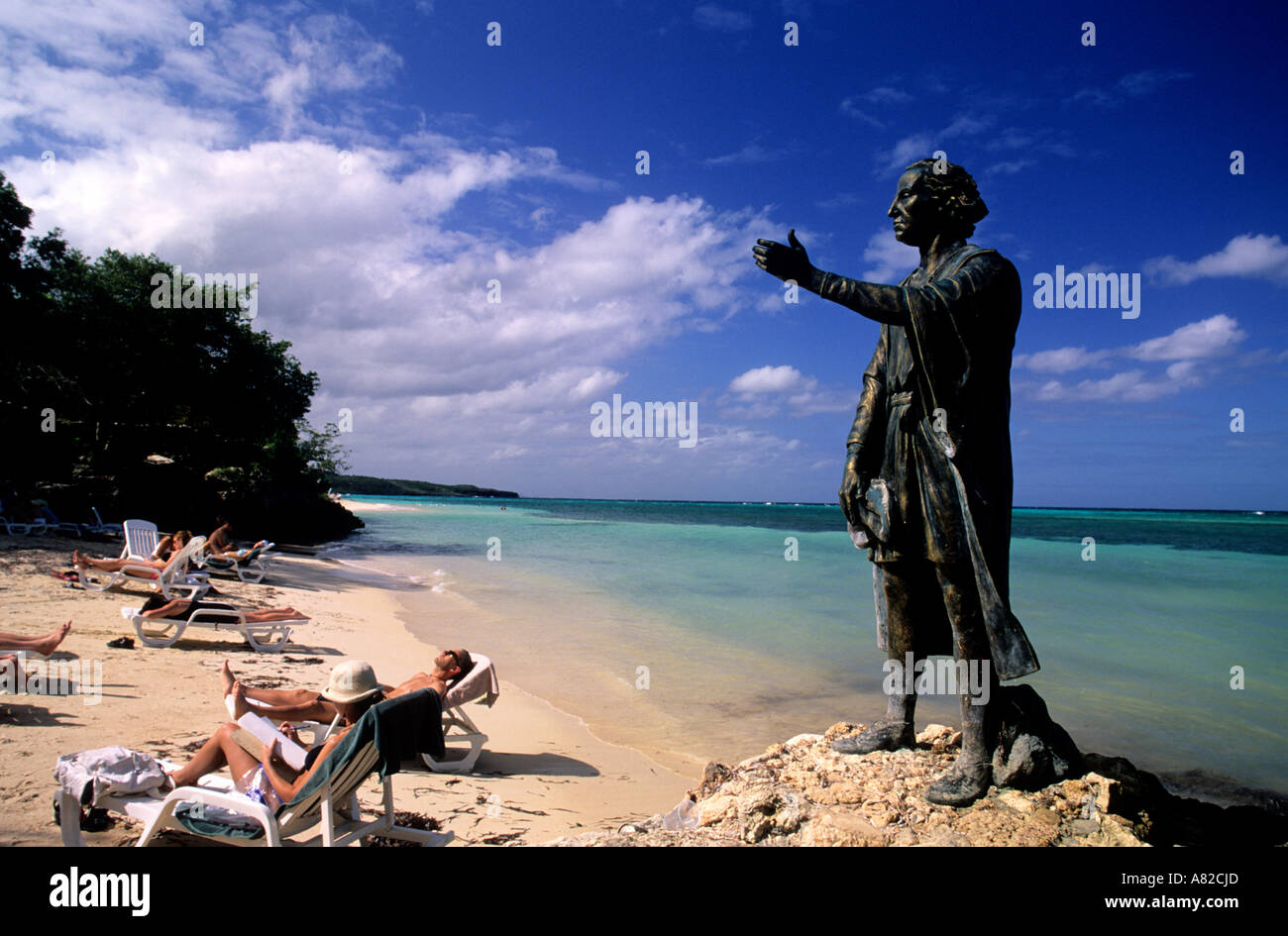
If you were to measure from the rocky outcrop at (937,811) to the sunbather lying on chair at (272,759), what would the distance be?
1.42 metres

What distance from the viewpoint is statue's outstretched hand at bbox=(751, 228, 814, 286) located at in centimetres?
281

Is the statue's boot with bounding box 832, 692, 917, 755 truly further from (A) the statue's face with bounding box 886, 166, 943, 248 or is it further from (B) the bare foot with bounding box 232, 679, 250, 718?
(B) the bare foot with bounding box 232, 679, 250, 718

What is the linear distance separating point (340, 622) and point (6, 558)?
6.29 metres

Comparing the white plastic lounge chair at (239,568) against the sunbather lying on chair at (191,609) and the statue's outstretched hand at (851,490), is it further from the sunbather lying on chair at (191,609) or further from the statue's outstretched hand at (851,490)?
the statue's outstretched hand at (851,490)

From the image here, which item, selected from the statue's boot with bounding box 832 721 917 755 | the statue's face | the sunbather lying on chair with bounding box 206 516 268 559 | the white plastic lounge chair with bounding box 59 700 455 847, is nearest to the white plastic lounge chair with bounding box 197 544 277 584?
the sunbather lying on chair with bounding box 206 516 268 559

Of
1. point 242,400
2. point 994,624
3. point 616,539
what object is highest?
point 242,400

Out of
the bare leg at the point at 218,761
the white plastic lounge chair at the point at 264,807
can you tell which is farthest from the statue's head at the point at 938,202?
the bare leg at the point at 218,761

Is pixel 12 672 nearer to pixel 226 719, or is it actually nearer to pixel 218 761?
pixel 226 719

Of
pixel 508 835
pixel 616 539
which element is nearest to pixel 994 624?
pixel 508 835

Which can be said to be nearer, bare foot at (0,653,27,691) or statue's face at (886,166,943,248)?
statue's face at (886,166,943,248)

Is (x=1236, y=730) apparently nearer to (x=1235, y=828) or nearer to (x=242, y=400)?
(x=1235, y=828)

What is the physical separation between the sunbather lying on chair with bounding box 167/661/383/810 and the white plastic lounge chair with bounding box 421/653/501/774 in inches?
44.5

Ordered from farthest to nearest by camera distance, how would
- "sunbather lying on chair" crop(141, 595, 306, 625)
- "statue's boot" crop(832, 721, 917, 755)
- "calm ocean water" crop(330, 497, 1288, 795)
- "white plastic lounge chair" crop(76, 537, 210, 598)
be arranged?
"white plastic lounge chair" crop(76, 537, 210, 598), "sunbather lying on chair" crop(141, 595, 306, 625), "calm ocean water" crop(330, 497, 1288, 795), "statue's boot" crop(832, 721, 917, 755)

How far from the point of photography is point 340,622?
1109 cm
